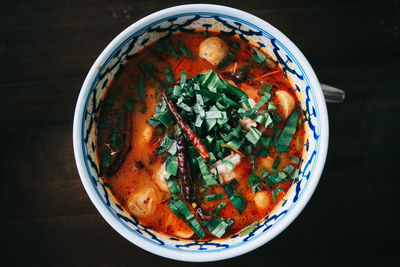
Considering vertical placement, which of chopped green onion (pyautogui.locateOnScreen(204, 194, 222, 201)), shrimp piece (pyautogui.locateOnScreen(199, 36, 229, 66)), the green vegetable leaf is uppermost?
shrimp piece (pyautogui.locateOnScreen(199, 36, 229, 66))

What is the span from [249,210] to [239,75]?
0.58m

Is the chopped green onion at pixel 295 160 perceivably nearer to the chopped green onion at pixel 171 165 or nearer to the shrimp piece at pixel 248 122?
the shrimp piece at pixel 248 122

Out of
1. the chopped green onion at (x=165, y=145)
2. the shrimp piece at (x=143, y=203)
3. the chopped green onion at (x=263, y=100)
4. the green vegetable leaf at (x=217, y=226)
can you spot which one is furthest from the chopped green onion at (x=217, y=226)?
the chopped green onion at (x=263, y=100)

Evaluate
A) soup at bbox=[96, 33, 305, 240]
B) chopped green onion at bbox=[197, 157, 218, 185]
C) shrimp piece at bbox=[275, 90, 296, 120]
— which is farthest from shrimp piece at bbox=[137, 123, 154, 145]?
shrimp piece at bbox=[275, 90, 296, 120]

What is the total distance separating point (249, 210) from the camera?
4.79 ft

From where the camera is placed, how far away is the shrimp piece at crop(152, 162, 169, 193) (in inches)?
55.6

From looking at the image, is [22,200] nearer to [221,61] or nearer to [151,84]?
[151,84]

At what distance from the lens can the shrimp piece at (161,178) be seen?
1412mm

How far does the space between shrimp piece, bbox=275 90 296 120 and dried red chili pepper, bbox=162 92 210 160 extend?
363 millimetres

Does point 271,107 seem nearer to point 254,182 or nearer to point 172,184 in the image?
point 254,182

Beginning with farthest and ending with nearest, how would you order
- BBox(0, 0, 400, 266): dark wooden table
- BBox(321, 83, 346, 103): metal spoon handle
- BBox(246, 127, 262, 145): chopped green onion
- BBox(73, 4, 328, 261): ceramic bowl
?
BBox(0, 0, 400, 266): dark wooden table, BBox(321, 83, 346, 103): metal spoon handle, BBox(246, 127, 262, 145): chopped green onion, BBox(73, 4, 328, 261): ceramic bowl

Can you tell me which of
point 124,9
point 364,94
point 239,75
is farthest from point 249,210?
point 124,9

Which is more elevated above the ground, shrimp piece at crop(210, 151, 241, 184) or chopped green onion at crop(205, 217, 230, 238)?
shrimp piece at crop(210, 151, 241, 184)

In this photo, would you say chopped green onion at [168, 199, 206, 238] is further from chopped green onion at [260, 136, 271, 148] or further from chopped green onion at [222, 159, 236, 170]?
chopped green onion at [260, 136, 271, 148]
